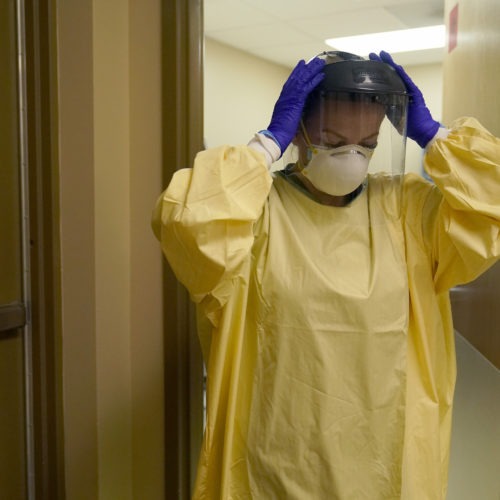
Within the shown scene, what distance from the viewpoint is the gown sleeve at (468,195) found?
906 mm

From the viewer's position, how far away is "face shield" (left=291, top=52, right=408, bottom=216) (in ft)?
3.09

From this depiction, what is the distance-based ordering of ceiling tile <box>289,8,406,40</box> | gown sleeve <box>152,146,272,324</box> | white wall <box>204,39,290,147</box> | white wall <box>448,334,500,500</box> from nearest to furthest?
gown sleeve <box>152,146,272,324</box>
white wall <box>448,334,500,500</box>
ceiling tile <box>289,8,406,40</box>
white wall <box>204,39,290,147</box>

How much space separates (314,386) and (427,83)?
3760 mm

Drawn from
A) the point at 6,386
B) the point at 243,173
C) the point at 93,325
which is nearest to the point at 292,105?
the point at 243,173

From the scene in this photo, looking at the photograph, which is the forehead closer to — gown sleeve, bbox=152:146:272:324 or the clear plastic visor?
the clear plastic visor

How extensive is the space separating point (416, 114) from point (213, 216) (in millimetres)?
446

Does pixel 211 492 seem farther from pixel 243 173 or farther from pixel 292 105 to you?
pixel 292 105

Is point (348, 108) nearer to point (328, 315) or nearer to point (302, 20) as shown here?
point (328, 315)

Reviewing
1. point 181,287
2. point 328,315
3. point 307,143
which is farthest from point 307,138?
point 181,287

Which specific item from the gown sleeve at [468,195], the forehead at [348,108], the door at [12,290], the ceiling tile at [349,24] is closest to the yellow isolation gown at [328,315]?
the gown sleeve at [468,195]

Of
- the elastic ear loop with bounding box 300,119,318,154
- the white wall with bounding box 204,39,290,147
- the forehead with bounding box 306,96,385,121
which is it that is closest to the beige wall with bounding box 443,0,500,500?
the forehead with bounding box 306,96,385,121

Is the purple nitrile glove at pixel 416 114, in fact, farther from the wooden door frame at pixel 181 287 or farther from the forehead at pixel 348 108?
the wooden door frame at pixel 181 287

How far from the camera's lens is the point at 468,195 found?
91cm

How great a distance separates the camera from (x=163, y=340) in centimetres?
133
